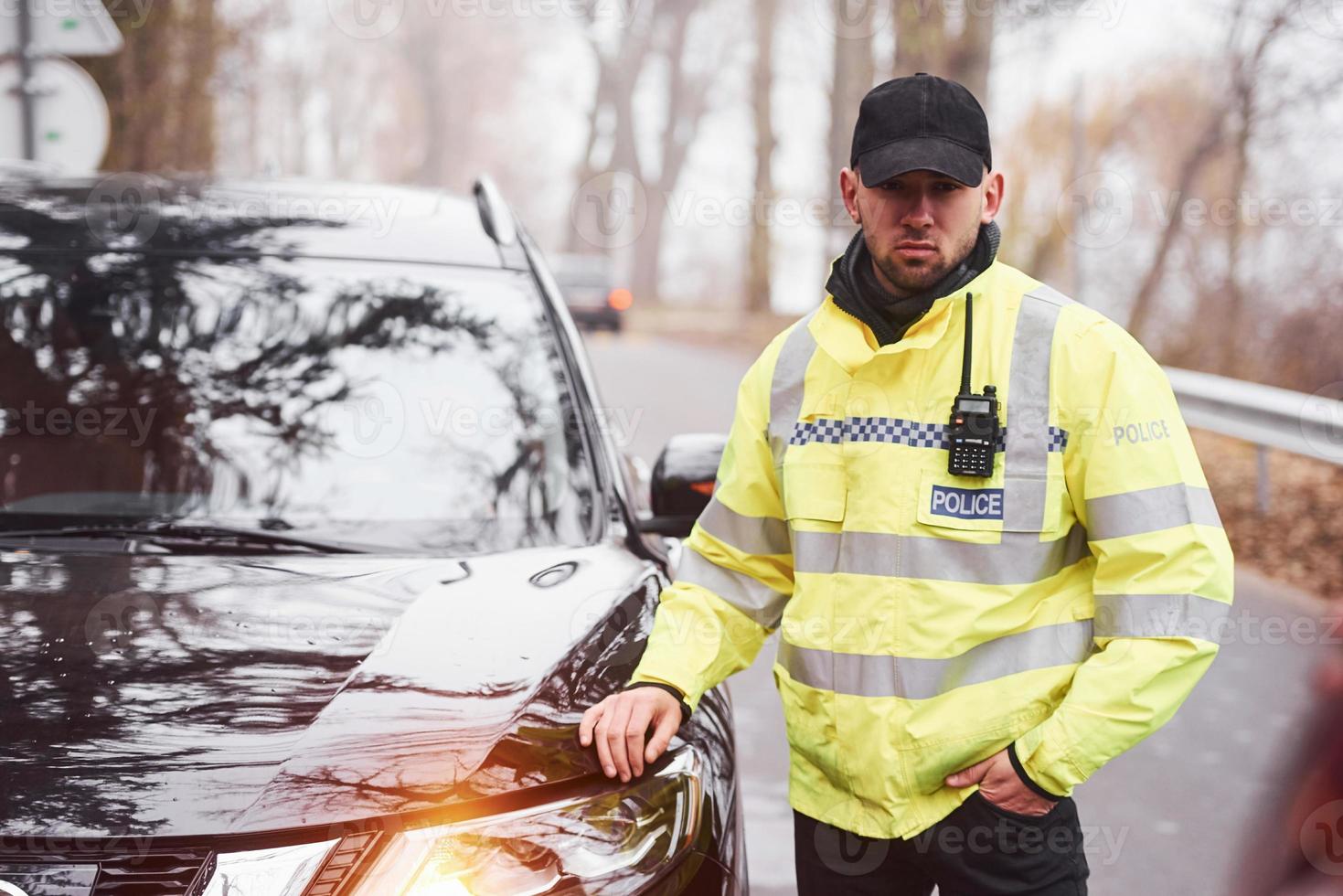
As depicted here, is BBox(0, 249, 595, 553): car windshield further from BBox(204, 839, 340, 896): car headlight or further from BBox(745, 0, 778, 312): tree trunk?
BBox(745, 0, 778, 312): tree trunk

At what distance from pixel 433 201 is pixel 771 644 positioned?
128 inches

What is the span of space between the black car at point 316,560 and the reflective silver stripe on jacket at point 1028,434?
67cm

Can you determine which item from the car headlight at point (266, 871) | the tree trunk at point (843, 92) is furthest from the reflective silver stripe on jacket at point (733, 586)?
the tree trunk at point (843, 92)

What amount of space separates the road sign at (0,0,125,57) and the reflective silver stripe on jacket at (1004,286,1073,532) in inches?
246

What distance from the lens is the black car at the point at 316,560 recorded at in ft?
6.49

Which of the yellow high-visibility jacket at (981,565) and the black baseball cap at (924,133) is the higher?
the black baseball cap at (924,133)

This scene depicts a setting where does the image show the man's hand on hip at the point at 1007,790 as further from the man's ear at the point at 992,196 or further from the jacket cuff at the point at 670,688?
the man's ear at the point at 992,196

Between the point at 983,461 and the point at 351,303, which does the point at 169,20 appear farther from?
the point at 983,461

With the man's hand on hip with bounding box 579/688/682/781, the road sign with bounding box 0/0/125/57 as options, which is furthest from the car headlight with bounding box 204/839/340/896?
the road sign with bounding box 0/0/125/57

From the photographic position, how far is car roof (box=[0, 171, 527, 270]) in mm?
3496

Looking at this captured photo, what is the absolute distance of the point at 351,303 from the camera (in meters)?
3.40

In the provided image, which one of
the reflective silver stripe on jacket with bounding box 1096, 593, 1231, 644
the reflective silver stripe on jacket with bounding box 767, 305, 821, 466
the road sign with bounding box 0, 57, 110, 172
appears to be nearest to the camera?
the reflective silver stripe on jacket with bounding box 1096, 593, 1231, 644

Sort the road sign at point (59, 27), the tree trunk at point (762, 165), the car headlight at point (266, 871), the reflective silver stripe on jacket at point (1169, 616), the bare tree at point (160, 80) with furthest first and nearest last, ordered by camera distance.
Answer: the tree trunk at point (762, 165) → the bare tree at point (160, 80) → the road sign at point (59, 27) → the reflective silver stripe on jacket at point (1169, 616) → the car headlight at point (266, 871)

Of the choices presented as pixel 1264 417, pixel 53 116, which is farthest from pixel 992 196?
pixel 1264 417
